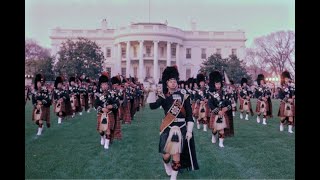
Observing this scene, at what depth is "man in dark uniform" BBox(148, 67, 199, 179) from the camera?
26.2 feet

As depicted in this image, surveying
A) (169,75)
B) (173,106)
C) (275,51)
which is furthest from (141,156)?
(275,51)

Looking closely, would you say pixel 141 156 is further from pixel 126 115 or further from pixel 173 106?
pixel 126 115

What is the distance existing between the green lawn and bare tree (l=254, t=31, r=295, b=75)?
20263 mm

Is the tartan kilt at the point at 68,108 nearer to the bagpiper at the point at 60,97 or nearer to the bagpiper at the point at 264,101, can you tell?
the bagpiper at the point at 60,97

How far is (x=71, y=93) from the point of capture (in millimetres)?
21438

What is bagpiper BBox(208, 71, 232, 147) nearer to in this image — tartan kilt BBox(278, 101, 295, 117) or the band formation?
the band formation

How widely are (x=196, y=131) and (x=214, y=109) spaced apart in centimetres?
470

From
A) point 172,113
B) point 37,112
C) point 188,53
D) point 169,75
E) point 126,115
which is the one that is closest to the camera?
point 172,113

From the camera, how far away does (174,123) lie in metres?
8.13

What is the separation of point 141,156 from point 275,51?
1257 inches

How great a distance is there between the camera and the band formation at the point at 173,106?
8.16 meters

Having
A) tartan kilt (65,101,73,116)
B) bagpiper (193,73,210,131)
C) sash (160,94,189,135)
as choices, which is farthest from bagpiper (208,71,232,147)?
tartan kilt (65,101,73,116)

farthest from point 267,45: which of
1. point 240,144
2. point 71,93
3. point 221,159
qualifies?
point 221,159
